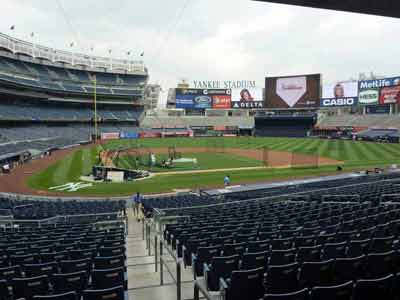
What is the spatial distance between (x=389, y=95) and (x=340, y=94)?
38.7 feet

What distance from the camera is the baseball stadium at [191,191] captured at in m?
5.52

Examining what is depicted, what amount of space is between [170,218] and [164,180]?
793 inches

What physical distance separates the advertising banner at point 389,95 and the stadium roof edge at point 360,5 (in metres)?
82.8

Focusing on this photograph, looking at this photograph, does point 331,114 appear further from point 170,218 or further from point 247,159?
point 170,218

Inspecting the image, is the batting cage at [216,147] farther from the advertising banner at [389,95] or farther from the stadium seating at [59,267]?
the stadium seating at [59,267]

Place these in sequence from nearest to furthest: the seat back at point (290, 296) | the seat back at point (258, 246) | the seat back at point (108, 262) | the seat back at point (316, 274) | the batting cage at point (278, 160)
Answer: the seat back at point (290, 296)
the seat back at point (316, 274)
the seat back at point (108, 262)
the seat back at point (258, 246)
the batting cage at point (278, 160)

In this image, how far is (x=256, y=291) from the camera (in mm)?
4887

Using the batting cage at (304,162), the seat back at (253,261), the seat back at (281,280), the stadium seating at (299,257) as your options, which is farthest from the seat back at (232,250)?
the batting cage at (304,162)

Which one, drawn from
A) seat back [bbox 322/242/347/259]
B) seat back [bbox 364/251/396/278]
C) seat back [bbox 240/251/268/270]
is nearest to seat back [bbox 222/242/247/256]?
seat back [bbox 240/251/268/270]

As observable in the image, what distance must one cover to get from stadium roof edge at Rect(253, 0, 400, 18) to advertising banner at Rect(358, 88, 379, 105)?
279 feet

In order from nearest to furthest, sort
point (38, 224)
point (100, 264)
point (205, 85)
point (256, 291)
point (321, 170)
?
point (256, 291) → point (100, 264) → point (38, 224) → point (321, 170) → point (205, 85)

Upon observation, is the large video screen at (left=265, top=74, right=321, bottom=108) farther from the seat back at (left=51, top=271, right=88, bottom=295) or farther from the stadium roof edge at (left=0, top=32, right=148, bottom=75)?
the seat back at (left=51, top=271, right=88, bottom=295)

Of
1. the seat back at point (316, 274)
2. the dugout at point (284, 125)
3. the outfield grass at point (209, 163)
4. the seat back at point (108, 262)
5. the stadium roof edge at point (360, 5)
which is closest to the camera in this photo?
the seat back at point (316, 274)

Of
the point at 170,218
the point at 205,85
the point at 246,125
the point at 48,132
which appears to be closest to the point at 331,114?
the point at 246,125
